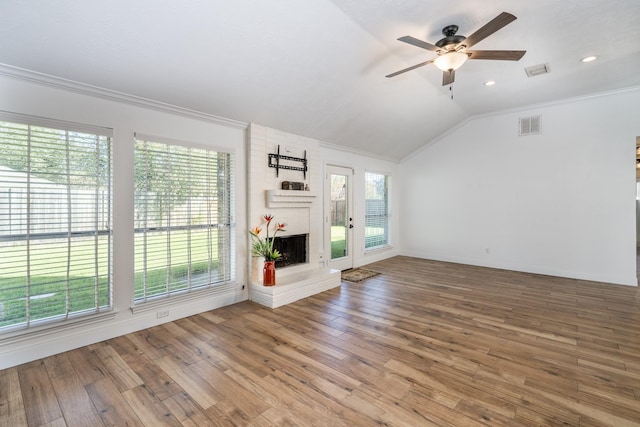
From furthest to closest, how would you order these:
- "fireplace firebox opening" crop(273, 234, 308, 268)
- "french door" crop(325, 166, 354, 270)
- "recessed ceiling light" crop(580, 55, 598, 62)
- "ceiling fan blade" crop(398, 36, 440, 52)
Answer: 1. "french door" crop(325, 166, 354, 270)
2. "fireplace firebox opening" crop(273, 234, 308, 268)
3. "recessed ceiling light" crop(580, 55, 598, 62)
4. "ceiling fan blade" crop(398, 36, 440, 52)

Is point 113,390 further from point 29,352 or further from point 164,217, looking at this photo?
point 164,217

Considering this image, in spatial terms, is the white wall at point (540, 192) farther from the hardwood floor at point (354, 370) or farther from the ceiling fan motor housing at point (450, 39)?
the ceiling fan motor housing at point (450, 39)

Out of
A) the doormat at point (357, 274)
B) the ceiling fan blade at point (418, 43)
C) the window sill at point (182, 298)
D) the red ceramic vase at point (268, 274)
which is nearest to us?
the ceiling fan blade at point (418, 43)

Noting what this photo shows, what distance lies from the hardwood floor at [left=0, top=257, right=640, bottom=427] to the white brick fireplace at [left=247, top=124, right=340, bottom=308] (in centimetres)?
37

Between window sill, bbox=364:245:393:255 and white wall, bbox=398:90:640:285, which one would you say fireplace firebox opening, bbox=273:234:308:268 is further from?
white wall, bbox=398:90:640:285

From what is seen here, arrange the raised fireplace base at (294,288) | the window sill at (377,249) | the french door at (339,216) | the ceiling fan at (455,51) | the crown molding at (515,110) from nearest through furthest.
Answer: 1. the ceiling fan at (455,51)
2. the raised fireplace base at (294,288)
3. the crown molding at (515,110)
4. the french door at (339,216)
5. the window sill at (377,249)

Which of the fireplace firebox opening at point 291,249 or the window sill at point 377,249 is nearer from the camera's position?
the fireplace firebox opening at point 291,249

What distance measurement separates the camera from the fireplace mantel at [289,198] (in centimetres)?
441

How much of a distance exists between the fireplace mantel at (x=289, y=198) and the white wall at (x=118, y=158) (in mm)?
938

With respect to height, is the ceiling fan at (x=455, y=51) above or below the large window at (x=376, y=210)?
above

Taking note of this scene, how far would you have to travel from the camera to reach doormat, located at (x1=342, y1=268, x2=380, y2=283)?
17.4 feet

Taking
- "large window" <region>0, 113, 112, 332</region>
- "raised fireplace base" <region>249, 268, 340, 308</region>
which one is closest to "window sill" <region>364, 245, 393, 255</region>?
"raised fireplace base" <region>249, 268, 340, 308</region>

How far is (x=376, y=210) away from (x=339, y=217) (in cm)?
142

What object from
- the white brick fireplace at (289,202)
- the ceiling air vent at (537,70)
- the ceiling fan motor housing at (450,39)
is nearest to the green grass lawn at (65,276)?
the white brick fireplace at (289,202)
